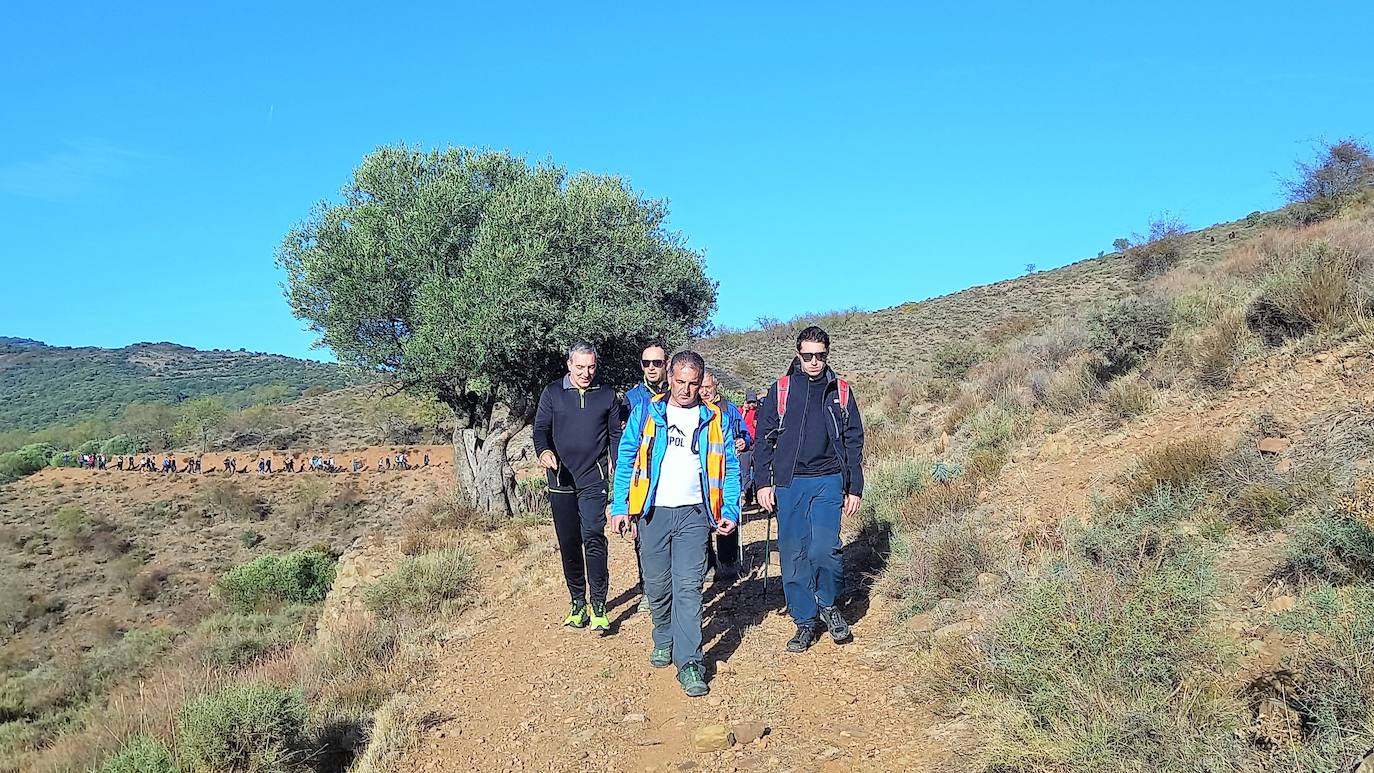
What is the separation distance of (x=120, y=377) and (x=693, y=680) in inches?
4173

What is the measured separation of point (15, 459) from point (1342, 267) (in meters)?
51.2

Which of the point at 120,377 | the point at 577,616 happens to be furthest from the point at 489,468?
the point at 120,377

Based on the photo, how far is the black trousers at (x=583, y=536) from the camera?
6.52 meters

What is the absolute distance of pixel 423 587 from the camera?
881 cm

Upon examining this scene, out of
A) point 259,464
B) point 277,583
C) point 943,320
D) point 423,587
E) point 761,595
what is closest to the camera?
point 761,595

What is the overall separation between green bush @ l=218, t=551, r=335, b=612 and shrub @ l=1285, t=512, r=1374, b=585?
16.2 m

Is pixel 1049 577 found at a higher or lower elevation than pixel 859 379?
lower

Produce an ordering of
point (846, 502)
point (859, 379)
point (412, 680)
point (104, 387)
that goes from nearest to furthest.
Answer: point (846, 502) < point (412, 680) < point (859, 379) < point (104, 387)

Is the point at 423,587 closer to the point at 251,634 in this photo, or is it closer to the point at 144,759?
the point at 144,759

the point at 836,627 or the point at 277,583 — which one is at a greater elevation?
the point at 836,627

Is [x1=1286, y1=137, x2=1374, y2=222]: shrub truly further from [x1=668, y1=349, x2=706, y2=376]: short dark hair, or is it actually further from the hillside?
[x1=668, y1=349, x2=706, y2=376]: short dark hair

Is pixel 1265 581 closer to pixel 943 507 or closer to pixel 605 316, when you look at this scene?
pixel 943 507

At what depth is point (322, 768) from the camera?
4.70 m

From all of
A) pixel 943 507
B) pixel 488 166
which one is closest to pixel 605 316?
pixel 488 166
